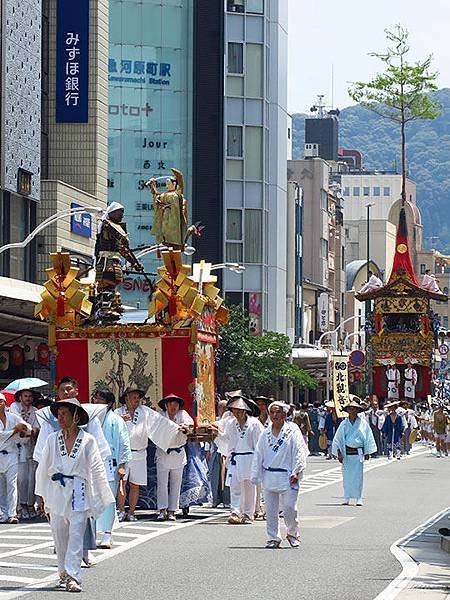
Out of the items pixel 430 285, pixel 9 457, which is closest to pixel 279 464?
pixel 9 457

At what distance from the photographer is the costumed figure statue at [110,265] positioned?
2491 centimetres

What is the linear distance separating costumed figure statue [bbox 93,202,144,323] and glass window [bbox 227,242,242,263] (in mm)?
48160

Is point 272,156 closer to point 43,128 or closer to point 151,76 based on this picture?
point 151,76

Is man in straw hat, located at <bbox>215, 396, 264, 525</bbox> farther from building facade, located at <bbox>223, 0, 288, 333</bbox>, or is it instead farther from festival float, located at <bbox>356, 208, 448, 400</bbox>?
festival float, located at <bbox>356, 208, 448, 400</bbox>

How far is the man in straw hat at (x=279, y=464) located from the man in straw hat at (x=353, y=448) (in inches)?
281

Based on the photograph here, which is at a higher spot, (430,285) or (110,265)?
(430,285)

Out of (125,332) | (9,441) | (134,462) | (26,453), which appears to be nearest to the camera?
(9,441)

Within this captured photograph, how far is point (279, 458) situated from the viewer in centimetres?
1908

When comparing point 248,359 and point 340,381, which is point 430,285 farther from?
point 340,381

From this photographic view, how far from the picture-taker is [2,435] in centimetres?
2181

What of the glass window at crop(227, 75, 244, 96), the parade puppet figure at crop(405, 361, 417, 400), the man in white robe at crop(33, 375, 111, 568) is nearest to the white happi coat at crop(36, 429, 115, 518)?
the man in white robe at crop(33, 375, 111, 568)

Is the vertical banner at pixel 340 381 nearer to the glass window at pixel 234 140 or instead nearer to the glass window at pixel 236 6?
the glass window at pixel 234 140

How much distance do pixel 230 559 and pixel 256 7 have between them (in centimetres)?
5953

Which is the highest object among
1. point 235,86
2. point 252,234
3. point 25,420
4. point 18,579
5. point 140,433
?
point 235,86
